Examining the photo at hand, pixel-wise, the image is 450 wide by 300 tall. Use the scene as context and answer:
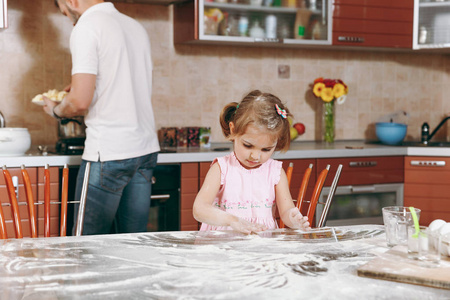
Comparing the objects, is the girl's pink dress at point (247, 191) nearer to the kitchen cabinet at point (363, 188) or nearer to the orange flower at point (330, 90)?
the kitchen cabinet at point (363, 188)

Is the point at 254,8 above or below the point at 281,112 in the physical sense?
above

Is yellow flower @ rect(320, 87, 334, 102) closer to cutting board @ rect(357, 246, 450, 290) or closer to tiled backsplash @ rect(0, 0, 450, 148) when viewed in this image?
tiled backsplash @ rect(0, 0, 450, 148)

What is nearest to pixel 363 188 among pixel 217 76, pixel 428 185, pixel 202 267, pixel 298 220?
pixel 428 185

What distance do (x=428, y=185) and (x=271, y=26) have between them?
1347 mm

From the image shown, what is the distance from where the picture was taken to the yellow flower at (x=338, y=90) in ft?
12.1

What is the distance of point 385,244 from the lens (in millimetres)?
1411

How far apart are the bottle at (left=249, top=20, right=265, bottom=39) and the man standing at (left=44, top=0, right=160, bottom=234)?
1.09 meters

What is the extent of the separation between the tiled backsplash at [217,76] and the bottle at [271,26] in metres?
0.30

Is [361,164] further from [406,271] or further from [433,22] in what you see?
[406,271]

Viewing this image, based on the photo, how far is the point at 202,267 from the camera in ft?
3.89

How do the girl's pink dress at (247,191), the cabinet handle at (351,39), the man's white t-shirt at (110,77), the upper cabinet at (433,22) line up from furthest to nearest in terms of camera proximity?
the upper cabinet at (433,22), the cabinet handle at (351,39), the man's white t-shirt at (110,77), the girl's pink dress at (247,191)

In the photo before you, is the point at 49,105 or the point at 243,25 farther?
the point at 243,25

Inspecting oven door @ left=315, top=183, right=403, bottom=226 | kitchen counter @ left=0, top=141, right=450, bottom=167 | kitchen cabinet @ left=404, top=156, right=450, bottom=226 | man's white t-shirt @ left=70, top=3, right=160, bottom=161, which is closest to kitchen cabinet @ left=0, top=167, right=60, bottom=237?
kitchen counter @ left=0, top=141, right=450, bottom=167

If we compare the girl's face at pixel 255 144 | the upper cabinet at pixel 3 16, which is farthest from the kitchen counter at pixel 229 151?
the girl's face at pixel 255 144
